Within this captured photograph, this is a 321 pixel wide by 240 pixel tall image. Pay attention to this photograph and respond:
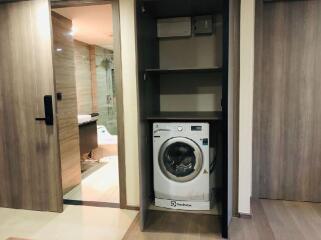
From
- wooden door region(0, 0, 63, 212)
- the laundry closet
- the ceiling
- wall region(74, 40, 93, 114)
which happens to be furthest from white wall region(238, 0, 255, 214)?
wall region(74, 40, 93, 114)

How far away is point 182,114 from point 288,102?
1.18 meters

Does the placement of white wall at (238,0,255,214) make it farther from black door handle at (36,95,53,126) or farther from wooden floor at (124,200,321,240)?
black door handle at (36,95,53,126)

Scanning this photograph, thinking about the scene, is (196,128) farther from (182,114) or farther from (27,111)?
(27,111)

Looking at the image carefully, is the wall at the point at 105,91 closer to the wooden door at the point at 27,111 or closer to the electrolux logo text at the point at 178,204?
the wooden door at the point at 27,111

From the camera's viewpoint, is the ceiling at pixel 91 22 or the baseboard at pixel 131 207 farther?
the ceiling at pixel 91 22

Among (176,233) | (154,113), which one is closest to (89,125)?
(154,113)

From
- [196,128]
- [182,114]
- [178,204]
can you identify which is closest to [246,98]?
[196,128]

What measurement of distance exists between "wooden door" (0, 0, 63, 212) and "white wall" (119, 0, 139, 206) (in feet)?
2.41

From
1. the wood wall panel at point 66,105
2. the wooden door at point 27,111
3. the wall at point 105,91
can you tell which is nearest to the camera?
the wooden door at point 27,111

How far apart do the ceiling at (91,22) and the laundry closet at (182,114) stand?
0.93 m

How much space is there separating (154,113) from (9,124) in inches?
62.2

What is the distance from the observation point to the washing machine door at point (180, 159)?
2.62 m

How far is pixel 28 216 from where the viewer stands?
2.81 m

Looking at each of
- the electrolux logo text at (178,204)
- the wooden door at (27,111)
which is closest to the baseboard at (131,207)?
the electrolux logo text at (178,204)
